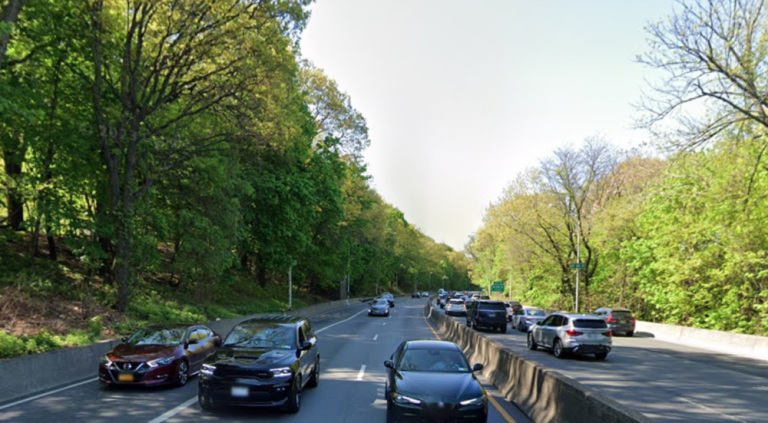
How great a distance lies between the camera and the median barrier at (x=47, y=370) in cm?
888

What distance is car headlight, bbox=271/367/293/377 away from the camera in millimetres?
7844

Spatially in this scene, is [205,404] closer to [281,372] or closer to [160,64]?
[281,372]

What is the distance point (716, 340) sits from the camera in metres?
21.2

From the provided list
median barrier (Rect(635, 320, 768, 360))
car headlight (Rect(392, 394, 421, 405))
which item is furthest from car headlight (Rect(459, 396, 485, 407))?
median barrier (Rect(635, 320, 768, 360))

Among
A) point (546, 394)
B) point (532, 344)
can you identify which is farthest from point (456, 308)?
point (546, 394)

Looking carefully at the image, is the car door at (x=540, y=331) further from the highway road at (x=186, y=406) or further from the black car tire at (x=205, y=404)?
the black car tire at (x=205, y=404)

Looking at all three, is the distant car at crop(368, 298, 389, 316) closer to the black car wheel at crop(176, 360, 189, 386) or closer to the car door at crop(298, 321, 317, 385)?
the car door at crop(298, 321, 317, 385)

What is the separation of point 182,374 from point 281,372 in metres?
3.57

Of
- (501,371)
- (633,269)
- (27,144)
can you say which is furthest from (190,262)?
(633,269)

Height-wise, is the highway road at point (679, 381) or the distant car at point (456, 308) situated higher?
the highway road at point (679, 381)

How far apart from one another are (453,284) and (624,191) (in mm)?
147274

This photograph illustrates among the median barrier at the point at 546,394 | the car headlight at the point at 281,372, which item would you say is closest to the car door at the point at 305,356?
the car headlight at the point at 281,372

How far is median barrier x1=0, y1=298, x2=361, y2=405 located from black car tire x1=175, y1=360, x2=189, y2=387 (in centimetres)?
256

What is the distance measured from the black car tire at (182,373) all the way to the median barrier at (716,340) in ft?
66.4
